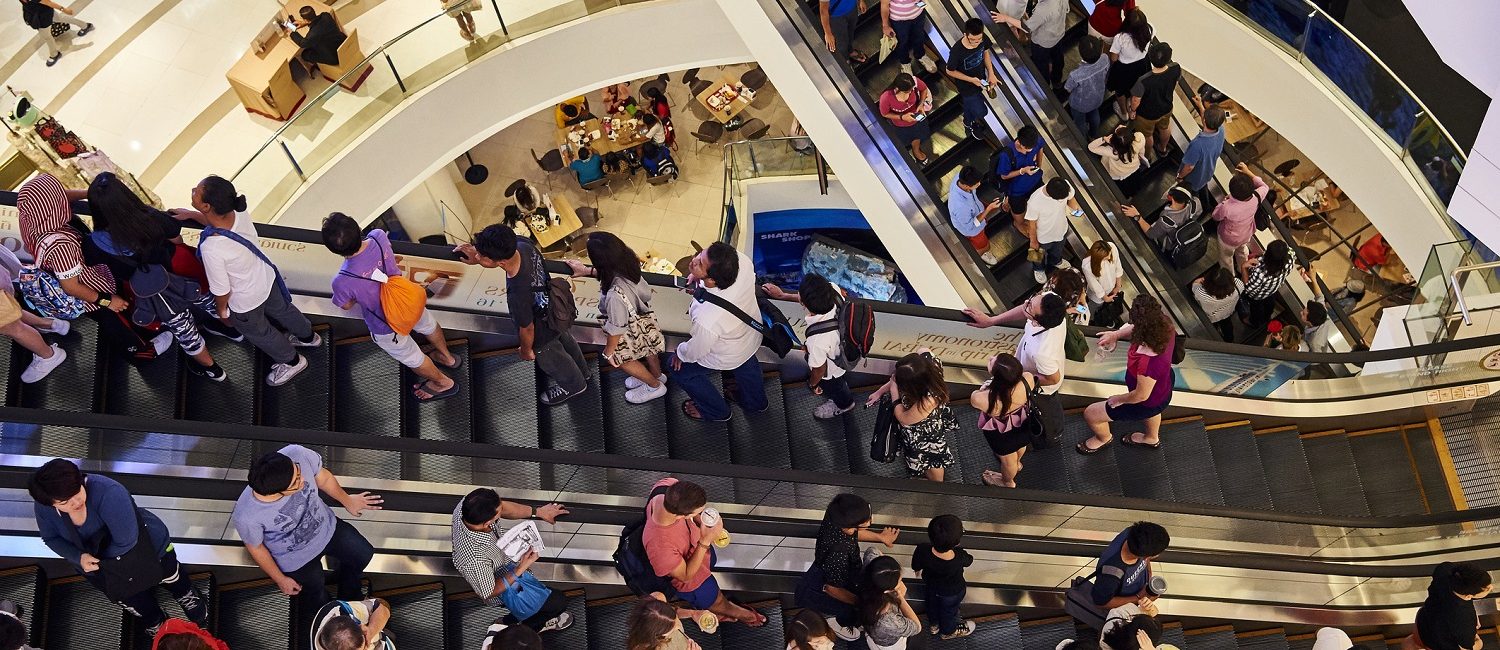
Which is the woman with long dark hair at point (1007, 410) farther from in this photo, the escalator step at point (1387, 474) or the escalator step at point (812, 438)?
the escalator step at point (1387, 474)

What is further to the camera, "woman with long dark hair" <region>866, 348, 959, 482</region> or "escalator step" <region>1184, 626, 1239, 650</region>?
"escalator step" <region>1184, 626, 1239, 650</region>

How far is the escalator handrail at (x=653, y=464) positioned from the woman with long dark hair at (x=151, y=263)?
639 millimetres

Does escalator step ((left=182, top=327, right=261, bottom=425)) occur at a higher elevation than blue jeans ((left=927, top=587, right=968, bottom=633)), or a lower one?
higher

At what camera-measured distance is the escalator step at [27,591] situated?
4.88 meters

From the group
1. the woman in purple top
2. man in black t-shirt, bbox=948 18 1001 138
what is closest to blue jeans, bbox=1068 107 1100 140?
man in black t-shirt, bbox=948 18 1001 138

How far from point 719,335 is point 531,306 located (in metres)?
0.99

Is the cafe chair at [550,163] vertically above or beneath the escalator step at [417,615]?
above

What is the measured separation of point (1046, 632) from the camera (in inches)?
259

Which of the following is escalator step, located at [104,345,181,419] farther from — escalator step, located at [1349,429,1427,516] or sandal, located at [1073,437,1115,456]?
escalator step, located at [1349,429,1427,516]

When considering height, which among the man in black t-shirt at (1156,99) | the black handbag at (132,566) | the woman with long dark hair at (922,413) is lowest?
the black handbag at (132,566)

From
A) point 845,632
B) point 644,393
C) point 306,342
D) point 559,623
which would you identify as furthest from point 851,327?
point 306,342

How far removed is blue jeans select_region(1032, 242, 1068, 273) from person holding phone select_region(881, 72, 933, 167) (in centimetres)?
129

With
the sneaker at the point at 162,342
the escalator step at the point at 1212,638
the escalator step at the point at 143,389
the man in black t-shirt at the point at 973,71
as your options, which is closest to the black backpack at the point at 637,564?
the escalator step at the point at 143,389

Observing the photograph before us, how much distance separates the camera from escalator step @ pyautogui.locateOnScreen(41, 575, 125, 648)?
4984mm
